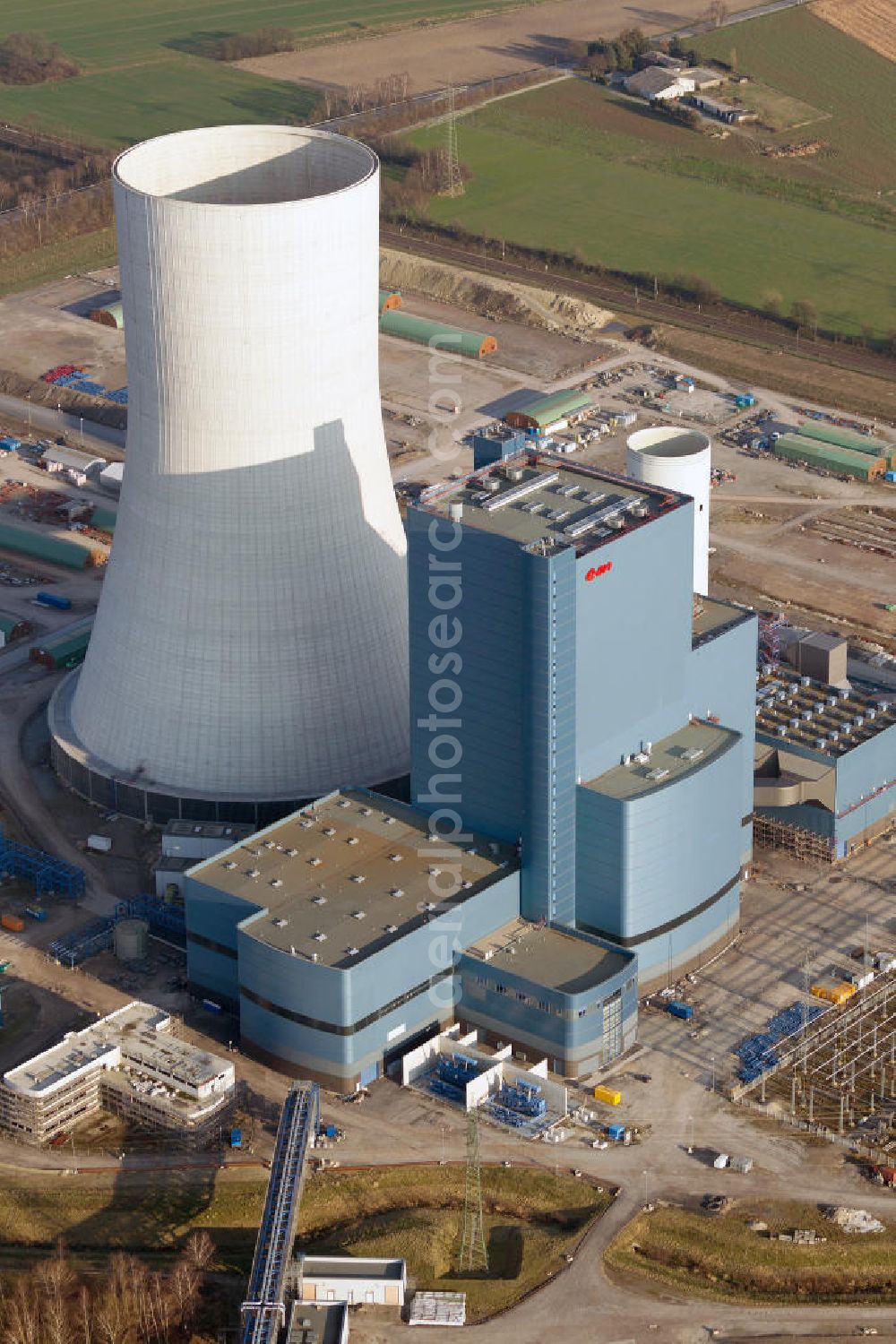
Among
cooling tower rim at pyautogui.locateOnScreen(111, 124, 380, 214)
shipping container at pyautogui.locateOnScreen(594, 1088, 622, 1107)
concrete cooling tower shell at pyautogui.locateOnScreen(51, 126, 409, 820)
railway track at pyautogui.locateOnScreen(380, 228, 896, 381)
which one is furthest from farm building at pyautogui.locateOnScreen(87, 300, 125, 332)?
shipping container at pyautogui.locateOnScreen(594, 1088, 622, 1107)

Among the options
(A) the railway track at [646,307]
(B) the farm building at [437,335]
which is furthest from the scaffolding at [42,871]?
(A) the railway track at [646,307]

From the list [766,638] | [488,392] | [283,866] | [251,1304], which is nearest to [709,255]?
[488,392]

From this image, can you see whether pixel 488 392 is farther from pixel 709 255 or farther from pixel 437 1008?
pixel 437 1008

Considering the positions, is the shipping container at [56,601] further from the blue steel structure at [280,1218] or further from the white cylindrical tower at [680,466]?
the blue steel structure at [280,1218]

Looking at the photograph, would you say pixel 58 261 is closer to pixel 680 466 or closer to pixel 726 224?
pixel 726 224

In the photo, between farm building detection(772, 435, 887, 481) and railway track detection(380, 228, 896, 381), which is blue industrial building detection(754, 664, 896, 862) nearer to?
farm building detection(772, 435, 887, 481)

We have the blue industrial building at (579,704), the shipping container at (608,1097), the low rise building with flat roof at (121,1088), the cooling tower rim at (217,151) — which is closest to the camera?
the low rise building with flat roof at (121,1088)

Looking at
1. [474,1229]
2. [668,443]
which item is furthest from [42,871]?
[668,443]
